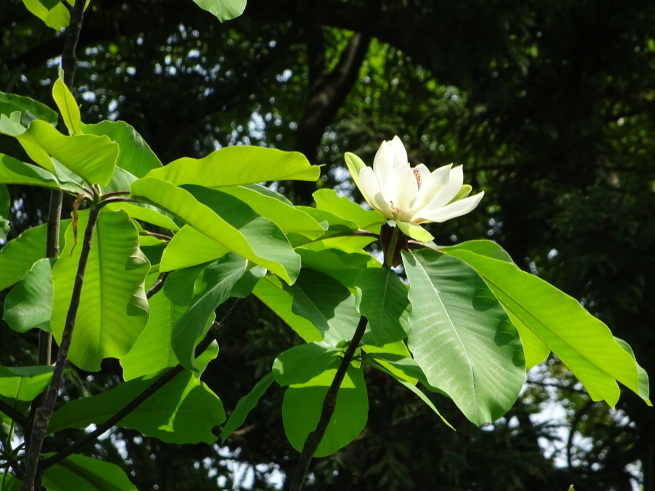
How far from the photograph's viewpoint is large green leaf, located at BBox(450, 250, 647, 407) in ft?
3.58

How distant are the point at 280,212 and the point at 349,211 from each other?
0.19 metres

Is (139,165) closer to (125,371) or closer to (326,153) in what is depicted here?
(125,371)

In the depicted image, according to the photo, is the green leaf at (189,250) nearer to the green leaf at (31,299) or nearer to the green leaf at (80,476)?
the green leaf at (31,299)

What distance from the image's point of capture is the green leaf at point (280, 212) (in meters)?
1.04

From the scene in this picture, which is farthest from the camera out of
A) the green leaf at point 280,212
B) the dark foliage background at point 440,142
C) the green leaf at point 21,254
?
the dark foliage background at point 440,142

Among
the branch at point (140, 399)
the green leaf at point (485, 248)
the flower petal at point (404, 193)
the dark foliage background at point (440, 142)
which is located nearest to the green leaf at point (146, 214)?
the branch at point (140, 399)

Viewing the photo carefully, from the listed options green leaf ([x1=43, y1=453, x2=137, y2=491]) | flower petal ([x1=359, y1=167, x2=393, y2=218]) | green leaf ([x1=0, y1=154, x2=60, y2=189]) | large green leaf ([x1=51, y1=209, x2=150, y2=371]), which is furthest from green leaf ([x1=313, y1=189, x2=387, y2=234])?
green leaf ([x1=43, y1=453, x2=137, y2=491])

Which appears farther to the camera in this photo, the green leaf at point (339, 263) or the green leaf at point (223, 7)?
the green leaf at point (339, 263)

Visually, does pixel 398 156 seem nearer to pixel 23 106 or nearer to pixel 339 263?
pixel 339 263

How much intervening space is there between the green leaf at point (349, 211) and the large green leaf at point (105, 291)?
0.26 meters

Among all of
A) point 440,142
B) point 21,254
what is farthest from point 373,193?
point 440,142

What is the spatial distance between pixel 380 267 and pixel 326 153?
498cm

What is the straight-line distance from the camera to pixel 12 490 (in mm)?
1332

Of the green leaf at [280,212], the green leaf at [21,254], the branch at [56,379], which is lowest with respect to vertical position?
the branch at [56,379]
